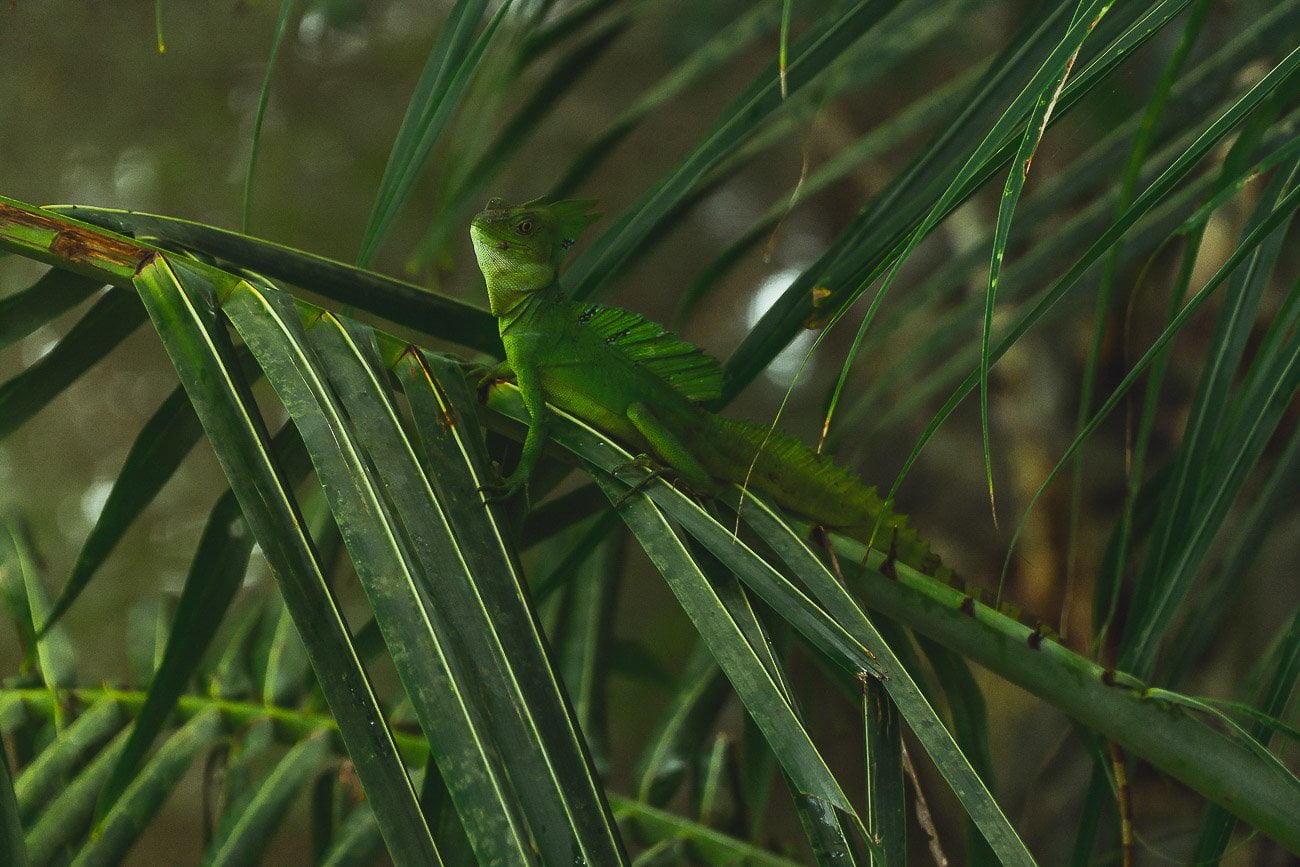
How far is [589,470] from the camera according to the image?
0.96m

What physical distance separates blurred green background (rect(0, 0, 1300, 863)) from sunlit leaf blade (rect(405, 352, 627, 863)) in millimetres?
2862

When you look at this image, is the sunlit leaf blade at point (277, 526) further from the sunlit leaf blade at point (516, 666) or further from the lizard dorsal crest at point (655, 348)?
the lizard dorsal crest at point (655, 348)

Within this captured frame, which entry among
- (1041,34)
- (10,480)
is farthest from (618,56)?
(1041,34)

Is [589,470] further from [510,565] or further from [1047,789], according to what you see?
[1047,789]

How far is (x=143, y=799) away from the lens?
1263 millimetres

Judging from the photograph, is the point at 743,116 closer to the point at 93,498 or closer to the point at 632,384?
the point at 632,384

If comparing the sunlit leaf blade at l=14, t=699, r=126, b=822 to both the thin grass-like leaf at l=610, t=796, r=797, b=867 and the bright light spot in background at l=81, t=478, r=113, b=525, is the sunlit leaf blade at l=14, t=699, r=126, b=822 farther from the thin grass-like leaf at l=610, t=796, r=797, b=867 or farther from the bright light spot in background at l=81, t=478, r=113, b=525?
the bright light spot in background at l=81, t=478, r=113, b=525

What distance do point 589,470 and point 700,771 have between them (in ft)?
2.91

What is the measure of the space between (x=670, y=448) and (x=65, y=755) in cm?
84

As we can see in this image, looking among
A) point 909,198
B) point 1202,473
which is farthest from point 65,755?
point 1202,473

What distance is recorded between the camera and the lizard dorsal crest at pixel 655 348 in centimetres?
128

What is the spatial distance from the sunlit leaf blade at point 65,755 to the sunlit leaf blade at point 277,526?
80 centimetres

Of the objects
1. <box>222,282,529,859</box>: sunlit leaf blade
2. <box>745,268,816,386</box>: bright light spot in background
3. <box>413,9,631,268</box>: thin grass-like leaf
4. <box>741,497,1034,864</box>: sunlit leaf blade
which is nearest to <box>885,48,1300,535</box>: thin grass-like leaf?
<box>741,497,1034,864</box>: sunlit leaf blade

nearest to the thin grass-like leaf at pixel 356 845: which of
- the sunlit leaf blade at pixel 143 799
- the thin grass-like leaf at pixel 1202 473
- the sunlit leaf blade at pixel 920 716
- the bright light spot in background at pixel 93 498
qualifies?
the sunlit leaf blade at pixel 143 799
